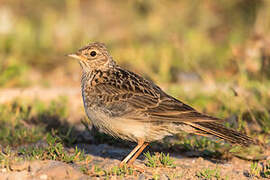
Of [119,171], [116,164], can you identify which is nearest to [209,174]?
[119,171]

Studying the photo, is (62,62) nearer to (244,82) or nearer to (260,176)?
(244,82)

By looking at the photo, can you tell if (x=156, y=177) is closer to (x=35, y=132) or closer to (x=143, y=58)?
(x=35, y=132)

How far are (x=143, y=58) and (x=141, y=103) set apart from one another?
17.3 ft

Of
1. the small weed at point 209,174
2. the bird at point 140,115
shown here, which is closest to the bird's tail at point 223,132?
the bird at point 140,115

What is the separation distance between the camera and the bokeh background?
22.3ft

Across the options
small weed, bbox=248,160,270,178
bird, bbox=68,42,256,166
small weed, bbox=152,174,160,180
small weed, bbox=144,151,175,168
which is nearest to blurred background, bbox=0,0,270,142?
small weed, bbox=248,160,270,178

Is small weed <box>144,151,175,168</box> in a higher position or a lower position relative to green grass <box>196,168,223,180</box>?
higher

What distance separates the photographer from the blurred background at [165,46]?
7789 mm

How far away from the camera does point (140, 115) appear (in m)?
5.16

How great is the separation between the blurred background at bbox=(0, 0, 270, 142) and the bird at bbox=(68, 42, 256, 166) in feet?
5.62

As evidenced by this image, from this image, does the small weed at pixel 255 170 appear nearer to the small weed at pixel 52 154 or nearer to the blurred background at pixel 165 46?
the blurred background at pixel 165 46

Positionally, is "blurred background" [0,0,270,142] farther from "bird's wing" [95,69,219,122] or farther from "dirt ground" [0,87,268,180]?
"bird's wing" [95,69,219,122]

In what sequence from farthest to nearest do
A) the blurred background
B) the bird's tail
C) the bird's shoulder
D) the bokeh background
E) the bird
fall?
the blurred background → the bokeh background → the bird's shoulder → the bird → the bird's tail

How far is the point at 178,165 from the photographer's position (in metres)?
5.41
